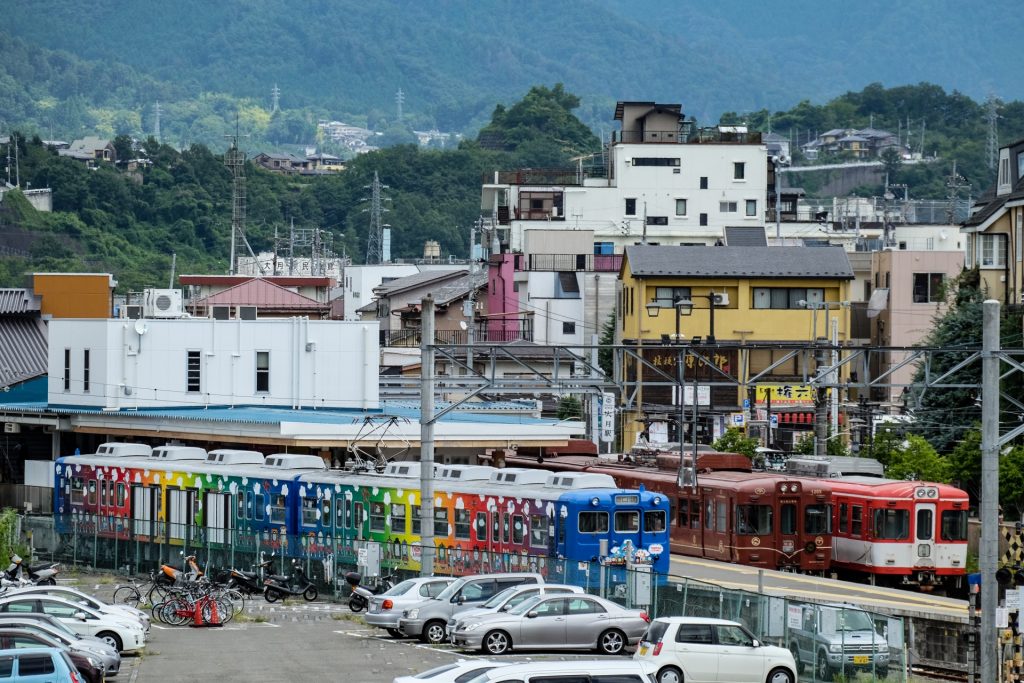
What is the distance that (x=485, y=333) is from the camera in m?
89.5

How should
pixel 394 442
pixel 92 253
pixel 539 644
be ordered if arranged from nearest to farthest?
pixel 539 644 → pixel 394 442 → pixel 92 253

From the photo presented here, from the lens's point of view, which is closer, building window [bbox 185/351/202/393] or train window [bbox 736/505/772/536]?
train window [bbox 736/505/772/536]

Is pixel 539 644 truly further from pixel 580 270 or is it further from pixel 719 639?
pixel 580 270

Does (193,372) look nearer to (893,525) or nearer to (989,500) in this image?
(893,525)

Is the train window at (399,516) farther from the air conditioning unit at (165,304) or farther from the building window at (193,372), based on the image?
the air conditioning unit at (165,304)

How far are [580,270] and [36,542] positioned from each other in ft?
160

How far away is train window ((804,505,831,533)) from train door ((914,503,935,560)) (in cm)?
222

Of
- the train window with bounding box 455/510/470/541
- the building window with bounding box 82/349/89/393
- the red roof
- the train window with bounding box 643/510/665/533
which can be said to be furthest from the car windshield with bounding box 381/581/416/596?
the red roof

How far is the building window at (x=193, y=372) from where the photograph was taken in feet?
186

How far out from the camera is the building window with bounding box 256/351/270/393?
2261 inches

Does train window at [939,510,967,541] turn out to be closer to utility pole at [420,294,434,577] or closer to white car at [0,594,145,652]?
utility pole at [420,294,434,577]

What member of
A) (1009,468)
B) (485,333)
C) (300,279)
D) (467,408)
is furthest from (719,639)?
(300,279)

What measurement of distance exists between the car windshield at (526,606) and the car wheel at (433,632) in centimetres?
220

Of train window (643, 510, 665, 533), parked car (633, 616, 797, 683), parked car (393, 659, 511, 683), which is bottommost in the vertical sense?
parked car (633, 616, 797, 683)
